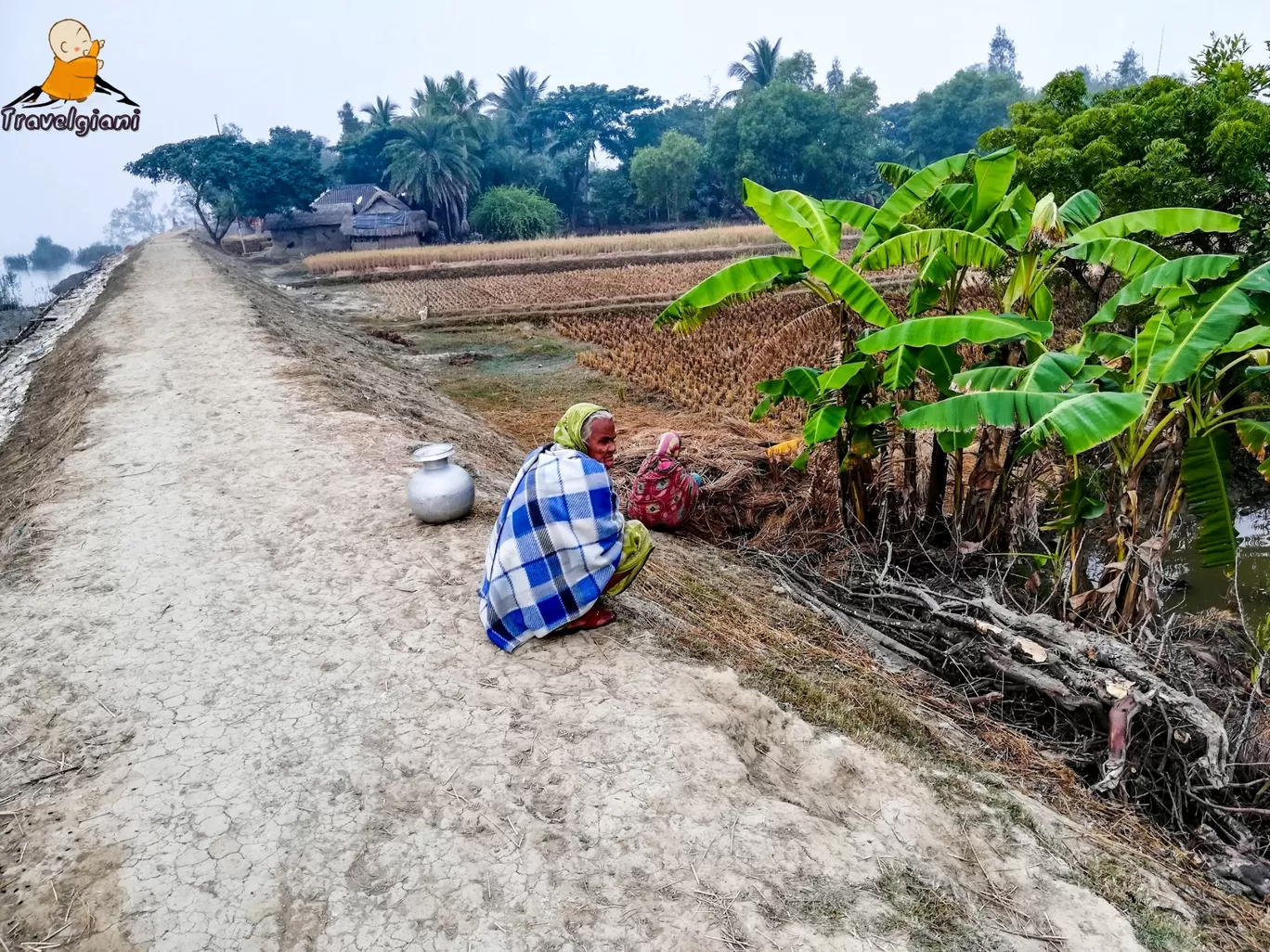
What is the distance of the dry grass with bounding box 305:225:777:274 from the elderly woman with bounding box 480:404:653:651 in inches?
1143

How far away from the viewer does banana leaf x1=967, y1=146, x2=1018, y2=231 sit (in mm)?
5406

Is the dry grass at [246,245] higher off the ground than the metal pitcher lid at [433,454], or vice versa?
the dry grass at [246,245]

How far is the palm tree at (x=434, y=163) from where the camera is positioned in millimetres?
41969

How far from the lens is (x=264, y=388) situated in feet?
29.4

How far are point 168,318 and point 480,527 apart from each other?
12.8m

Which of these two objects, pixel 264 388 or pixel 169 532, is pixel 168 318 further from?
pixel 169 532

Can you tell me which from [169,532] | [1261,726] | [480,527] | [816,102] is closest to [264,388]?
[169,532]

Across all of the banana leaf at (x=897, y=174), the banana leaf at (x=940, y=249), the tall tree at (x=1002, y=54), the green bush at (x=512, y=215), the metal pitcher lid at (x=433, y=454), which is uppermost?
the tall tree at (x=1002, y=54)

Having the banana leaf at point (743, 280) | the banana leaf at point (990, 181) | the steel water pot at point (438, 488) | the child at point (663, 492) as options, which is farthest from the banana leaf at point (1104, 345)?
the steel water pot at point (438, 488)

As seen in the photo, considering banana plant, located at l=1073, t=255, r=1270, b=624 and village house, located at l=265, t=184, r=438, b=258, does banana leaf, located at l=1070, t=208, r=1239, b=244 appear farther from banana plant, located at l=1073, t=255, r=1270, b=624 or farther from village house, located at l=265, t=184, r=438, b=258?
village house, located at l=265, t=184, r=438, b=258

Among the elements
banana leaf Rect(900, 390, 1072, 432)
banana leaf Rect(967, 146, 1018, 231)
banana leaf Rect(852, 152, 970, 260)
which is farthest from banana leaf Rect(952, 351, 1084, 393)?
banana leaf Rect(967, 146, 1018, 231)

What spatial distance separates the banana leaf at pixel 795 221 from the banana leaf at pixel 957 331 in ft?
3.26

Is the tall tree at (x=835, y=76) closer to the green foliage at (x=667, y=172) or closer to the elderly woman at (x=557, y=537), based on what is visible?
the green foliage at (x=667, y=172)

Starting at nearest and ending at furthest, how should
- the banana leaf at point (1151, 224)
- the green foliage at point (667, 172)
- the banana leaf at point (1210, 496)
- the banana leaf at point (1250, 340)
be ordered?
the banana leaf at point (1250, 340) → the banana leaf at point (1210, 496) → the banana leaf at point (1151, 224) → the green foliage at point (667, 172)
